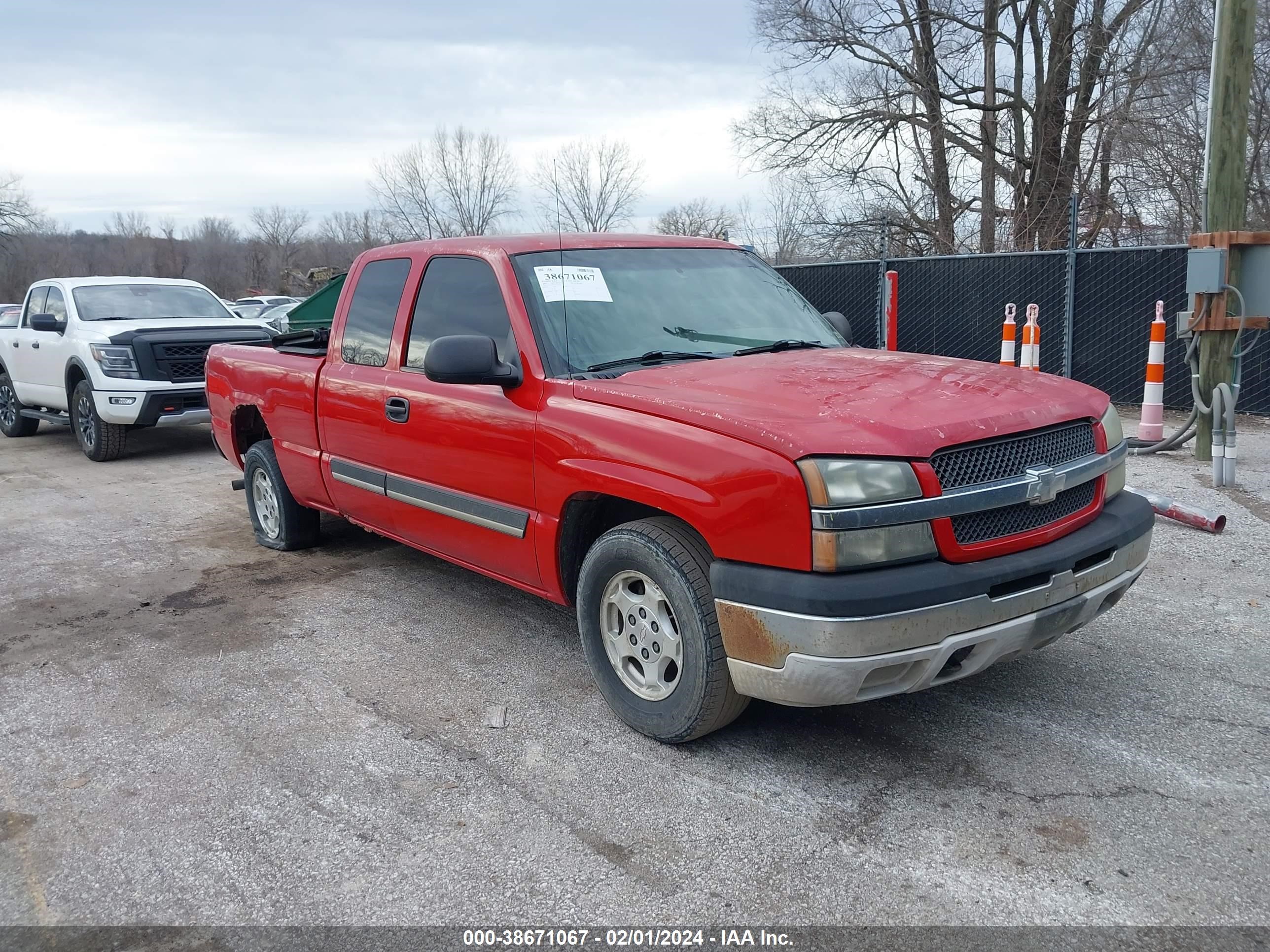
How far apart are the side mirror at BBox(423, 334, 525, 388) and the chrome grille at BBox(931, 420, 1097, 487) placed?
5.59ft

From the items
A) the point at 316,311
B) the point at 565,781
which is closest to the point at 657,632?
the point at 565,781

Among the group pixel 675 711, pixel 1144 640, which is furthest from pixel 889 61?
pixel 675 711

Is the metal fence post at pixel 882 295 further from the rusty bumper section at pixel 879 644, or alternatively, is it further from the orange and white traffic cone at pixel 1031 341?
the rusty bumper section at pixel 879 644

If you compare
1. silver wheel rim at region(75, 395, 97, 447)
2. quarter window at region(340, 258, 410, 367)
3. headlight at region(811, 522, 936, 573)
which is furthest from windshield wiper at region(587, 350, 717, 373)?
silver wheel rim at region(75, 395, 97, 447)

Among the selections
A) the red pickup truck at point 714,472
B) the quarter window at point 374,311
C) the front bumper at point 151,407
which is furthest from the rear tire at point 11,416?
the red pickup truck at point 714,472

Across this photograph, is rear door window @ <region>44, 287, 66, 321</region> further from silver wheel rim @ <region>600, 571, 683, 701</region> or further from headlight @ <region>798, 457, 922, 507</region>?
headlight @ <region>798, 457, 922, 507</region>

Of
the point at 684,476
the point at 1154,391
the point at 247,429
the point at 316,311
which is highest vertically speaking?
the point at 316,311

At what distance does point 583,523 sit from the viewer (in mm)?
3912

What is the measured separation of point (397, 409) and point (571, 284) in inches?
43.2

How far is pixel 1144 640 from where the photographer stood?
4449 mm

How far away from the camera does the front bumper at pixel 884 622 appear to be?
114 inches

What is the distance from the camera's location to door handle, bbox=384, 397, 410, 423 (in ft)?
15.2

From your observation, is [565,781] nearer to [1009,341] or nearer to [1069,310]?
[1009,341]

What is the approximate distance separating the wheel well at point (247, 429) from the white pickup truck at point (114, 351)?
12.8ft
